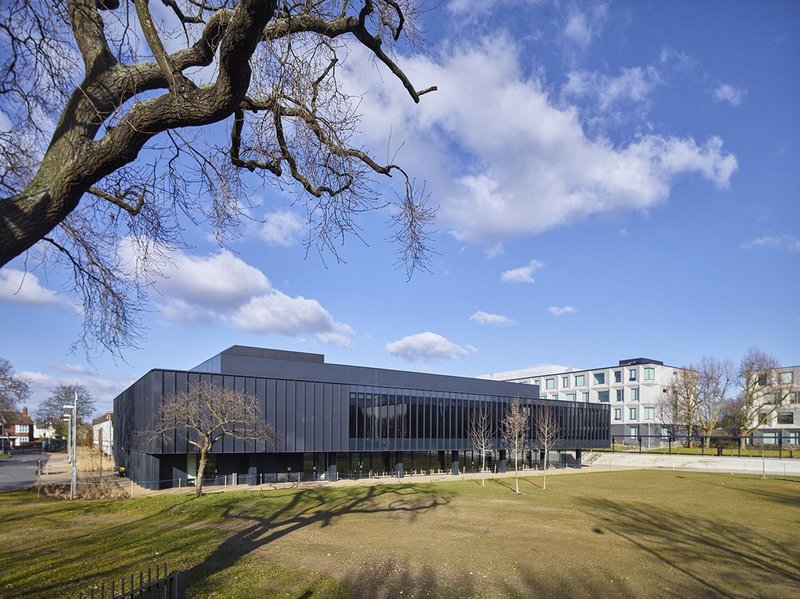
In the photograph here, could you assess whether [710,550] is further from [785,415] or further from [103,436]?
[103,436]

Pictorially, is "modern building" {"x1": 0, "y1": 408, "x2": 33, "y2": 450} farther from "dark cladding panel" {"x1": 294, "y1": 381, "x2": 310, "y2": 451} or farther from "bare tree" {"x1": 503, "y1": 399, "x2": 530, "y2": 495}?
"bare tree" {"x1": 503, "y1": 399, "x2": 530, "y2": 495}

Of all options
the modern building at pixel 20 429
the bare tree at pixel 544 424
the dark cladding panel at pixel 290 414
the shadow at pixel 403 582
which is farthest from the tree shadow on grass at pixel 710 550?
the modern building at pixel 20 429

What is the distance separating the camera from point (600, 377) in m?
94.1

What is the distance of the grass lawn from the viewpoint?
12.7m

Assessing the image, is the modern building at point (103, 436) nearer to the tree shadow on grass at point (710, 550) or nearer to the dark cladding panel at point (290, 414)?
the dark cladding panel at point (290, 414)

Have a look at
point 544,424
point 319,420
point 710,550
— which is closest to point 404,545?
point 710,550

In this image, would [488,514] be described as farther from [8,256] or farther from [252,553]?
[8,256]

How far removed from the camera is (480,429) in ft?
170

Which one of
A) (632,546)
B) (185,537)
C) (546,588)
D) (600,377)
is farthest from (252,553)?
(600,377)

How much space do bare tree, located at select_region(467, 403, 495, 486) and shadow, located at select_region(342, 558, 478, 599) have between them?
37759mm

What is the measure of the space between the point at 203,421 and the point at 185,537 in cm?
1604

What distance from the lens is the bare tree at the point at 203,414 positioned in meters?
32.2

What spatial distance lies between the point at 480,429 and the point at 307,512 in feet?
102

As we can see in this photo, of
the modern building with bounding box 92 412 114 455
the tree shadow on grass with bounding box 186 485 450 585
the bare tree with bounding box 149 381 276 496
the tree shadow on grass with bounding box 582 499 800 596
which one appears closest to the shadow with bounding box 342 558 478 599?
the tree shadow on grass with bounding box 186 485 450 585
